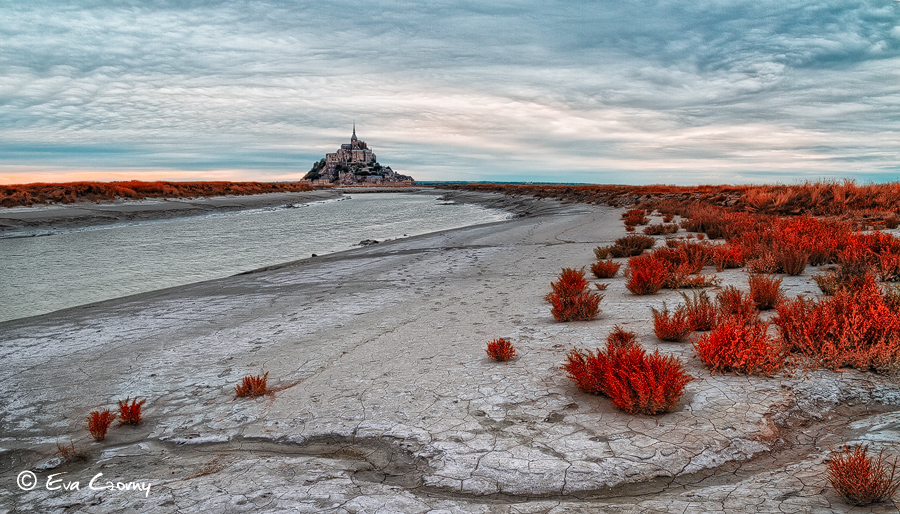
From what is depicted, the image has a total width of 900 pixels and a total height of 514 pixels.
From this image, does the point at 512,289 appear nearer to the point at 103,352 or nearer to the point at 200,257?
the point at 103,352

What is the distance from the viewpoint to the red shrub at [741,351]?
13.3 ft

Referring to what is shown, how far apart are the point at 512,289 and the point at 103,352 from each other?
5.97 metres

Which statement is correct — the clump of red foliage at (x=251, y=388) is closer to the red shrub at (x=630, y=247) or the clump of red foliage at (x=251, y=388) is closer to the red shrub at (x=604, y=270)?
the red shrub at (x=604, y=270)

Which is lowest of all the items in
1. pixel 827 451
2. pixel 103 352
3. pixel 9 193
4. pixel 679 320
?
pixel 103 352

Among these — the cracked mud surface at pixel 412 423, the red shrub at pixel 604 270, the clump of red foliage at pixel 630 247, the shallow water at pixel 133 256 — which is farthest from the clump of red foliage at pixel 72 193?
the red shrub at pixel 604 270

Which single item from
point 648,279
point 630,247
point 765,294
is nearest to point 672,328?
point 765,294

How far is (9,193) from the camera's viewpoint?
96.3ft

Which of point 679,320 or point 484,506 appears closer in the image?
point 484,506

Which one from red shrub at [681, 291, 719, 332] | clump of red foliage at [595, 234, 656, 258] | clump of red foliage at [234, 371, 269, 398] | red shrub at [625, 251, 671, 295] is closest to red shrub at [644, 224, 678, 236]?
clump of red foliage at [595, 234, 656, 258]

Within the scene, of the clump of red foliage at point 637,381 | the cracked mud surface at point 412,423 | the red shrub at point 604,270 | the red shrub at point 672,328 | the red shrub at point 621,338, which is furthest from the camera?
the red shrub at point 604,270

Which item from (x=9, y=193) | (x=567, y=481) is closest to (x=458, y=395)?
(x=567, y=481)

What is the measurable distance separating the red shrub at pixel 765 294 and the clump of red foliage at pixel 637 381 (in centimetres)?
283

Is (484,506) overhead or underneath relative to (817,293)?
underneath

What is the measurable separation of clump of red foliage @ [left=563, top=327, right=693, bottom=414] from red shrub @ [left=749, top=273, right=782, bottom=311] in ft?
9.28
